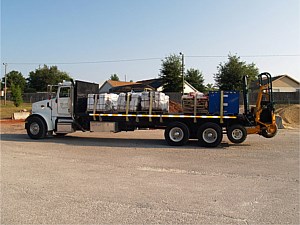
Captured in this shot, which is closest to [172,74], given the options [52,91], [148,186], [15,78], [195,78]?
[195,78]

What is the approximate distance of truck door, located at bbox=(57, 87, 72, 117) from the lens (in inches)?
559

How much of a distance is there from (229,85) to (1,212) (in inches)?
1854

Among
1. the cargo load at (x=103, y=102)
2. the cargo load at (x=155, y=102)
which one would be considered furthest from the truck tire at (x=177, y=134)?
the cargo load at (x=103, y=102)

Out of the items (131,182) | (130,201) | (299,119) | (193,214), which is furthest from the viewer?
(299,119)

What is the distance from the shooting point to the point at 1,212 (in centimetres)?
487

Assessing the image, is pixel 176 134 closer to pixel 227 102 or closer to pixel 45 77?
pixel 227 102

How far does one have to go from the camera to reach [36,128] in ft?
46.7

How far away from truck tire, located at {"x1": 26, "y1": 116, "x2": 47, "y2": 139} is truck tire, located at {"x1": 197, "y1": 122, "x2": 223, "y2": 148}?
716 centimetres

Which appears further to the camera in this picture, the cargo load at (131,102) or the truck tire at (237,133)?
the cargo load at (131,102)

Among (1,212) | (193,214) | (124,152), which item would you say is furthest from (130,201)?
(124,152)

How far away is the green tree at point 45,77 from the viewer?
8144cm

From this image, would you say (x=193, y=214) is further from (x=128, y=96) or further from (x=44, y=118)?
(x=44, y=118)

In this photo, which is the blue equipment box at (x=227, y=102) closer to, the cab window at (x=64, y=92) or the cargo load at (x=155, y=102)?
the cargo load at (x=155, y=102)

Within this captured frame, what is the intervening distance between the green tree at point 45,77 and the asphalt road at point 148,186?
243ft
